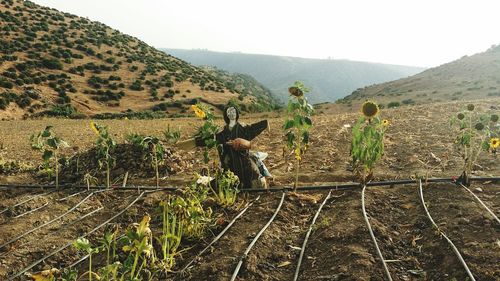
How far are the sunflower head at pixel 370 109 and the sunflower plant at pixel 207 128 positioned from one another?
1995mm

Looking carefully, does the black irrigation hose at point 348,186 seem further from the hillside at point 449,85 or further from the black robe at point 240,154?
the hillside at point 449,85

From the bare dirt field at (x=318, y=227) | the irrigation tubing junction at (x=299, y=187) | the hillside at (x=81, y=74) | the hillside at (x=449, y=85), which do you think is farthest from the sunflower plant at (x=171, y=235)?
the hillside at (x=449, y=85)

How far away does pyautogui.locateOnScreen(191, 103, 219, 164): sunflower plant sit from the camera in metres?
5.60

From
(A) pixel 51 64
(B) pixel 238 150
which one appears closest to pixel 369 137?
(B) pixel 238 150

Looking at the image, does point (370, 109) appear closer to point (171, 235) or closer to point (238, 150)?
point (238, 150)

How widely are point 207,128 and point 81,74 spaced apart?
33.0m

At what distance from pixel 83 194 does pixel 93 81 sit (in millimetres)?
30713

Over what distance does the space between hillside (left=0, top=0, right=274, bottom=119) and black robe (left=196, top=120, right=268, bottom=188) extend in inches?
827

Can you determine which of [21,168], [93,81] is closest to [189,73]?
[93,81]

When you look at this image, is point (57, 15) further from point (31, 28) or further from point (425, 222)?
point (425, 222)

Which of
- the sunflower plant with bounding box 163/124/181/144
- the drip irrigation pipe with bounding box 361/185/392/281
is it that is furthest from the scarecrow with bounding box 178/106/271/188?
the sunflower plant with bounding box 163/124/181/144

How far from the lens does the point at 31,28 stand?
39.7 meters

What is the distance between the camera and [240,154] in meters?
6.04

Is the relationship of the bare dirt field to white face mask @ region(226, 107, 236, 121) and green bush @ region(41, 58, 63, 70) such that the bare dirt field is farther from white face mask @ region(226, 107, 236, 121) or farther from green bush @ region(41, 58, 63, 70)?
green bush @ region(41, 58, 63, 70)
